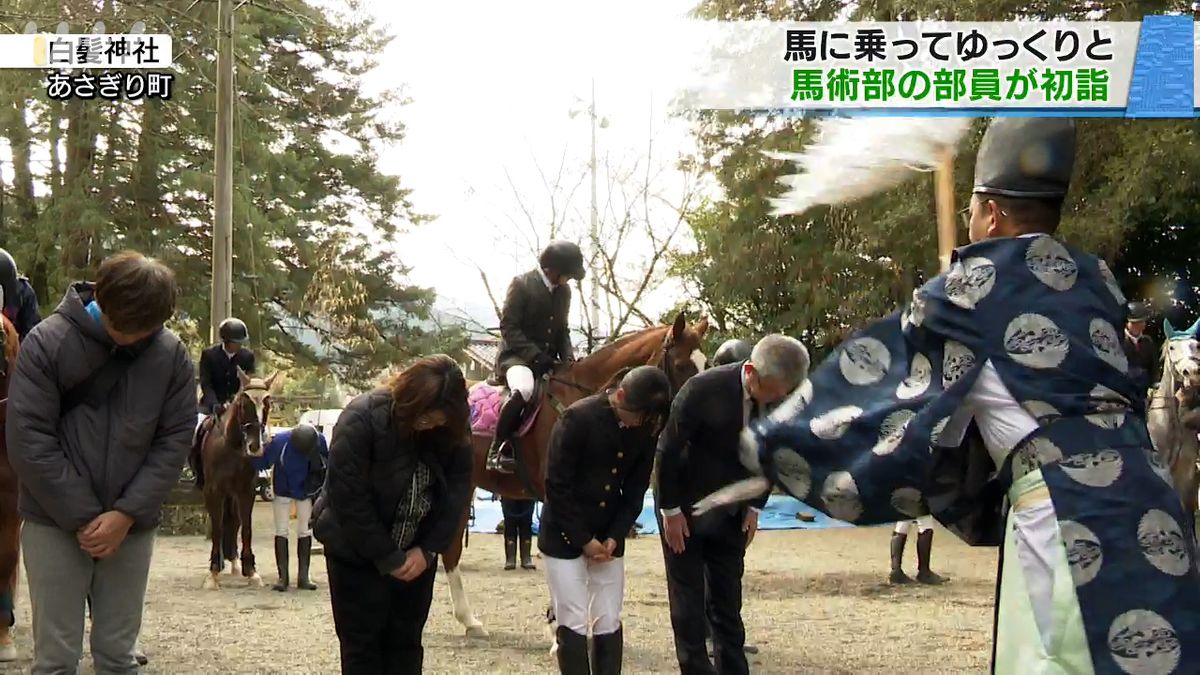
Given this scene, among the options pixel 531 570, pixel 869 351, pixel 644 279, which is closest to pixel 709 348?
pixel 644 279

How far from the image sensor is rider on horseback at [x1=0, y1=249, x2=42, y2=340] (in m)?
6.68

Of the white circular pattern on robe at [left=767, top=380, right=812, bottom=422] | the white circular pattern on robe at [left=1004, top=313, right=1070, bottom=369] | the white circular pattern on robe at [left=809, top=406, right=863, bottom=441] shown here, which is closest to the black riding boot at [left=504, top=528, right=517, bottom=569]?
the white circular pattern on robe at [left=767, top=380, right=812, bottom=422]

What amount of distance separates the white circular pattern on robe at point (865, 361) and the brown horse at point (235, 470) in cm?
1021

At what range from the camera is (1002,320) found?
9.51ft

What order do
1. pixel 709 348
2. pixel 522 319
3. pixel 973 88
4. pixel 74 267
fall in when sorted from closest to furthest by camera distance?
pixel 522 319
pixel 973 88
pixel 709 348
pixel 74 267

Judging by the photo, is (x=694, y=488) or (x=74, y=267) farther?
(x=74, y=267)

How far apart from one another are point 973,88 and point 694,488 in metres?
7.28

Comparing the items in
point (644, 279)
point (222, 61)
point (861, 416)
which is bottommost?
point (861, 416)

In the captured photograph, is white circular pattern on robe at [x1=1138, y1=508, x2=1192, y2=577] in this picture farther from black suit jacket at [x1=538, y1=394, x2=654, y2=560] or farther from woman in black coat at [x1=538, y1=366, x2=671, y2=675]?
black suit jacket at [x1=538, y1=394, x2=654, y2=560]

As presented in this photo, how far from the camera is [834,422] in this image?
2910mm

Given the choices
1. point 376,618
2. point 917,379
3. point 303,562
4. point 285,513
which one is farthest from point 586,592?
point 285,513

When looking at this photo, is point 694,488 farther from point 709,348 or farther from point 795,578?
point 709,348

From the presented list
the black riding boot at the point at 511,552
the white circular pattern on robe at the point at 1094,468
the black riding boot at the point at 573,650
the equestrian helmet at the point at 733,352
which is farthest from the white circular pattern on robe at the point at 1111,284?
the black riding boot at the point at 511,552

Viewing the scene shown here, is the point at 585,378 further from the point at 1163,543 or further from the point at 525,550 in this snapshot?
the point at 1163,543
